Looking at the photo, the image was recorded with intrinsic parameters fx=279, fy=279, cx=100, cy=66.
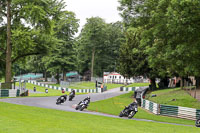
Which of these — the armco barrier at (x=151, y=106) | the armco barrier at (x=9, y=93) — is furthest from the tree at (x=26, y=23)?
the armco barrier at (x=151, y=106)

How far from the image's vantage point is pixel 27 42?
99.9 ft

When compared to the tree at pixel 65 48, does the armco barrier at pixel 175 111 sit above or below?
below

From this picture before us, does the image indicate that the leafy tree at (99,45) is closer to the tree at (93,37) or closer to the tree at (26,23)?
the tree at (93,37)

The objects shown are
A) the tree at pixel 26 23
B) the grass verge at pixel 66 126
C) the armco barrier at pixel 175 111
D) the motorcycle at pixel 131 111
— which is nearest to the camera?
the grass verge at pixel 66 126

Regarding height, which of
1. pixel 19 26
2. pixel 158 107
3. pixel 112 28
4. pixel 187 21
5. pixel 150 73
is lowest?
pixel 158 107

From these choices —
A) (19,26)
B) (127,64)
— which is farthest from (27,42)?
(127,64)

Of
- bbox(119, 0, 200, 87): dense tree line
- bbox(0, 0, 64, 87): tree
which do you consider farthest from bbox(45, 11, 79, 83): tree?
bbox(119, 0, 200, 87): dense tree line

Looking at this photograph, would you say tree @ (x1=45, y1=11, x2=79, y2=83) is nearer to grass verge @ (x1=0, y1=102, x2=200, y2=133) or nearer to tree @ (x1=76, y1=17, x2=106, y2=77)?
tree @ (x1=76, y1=17, x2=106, y2=77)

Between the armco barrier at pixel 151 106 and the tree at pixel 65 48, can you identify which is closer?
the armco barrier at pixel 151 106

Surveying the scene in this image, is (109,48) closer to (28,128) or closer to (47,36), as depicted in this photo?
(47,36)

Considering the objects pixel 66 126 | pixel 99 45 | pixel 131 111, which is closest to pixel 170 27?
pixel 131 111

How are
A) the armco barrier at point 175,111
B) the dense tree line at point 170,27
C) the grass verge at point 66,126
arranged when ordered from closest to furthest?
the grass verge at point 66,126, the dense tree line at point 170,27, the armco barrier at point 175,111

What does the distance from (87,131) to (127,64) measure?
3077 cm

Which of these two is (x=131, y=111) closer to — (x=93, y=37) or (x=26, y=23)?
(x=26, y=23)
